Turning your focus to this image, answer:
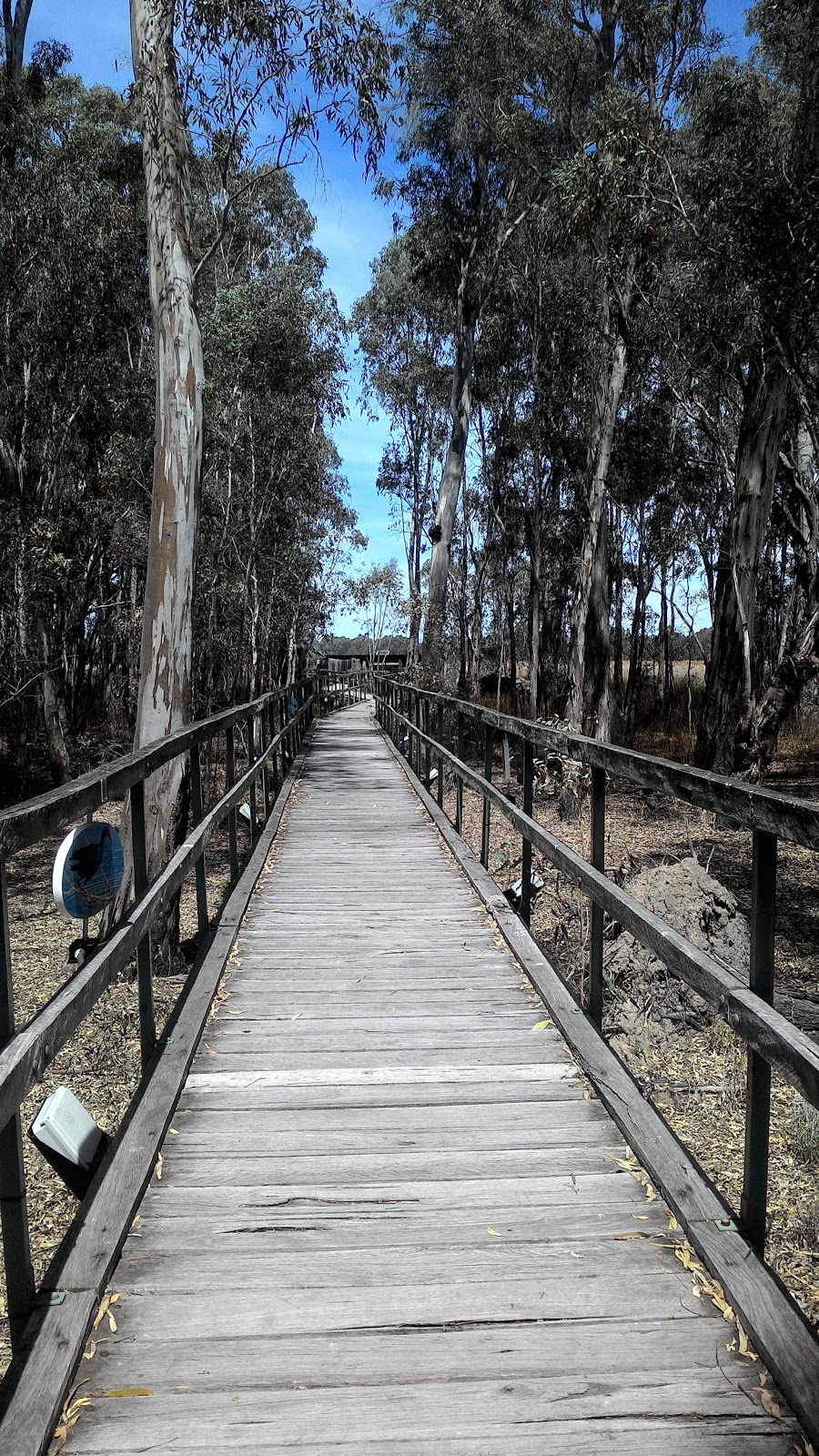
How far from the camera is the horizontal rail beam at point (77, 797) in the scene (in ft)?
6.84

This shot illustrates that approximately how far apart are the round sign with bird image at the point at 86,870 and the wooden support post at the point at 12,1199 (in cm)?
83

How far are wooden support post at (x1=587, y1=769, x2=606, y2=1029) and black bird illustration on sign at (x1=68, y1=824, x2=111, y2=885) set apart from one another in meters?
1.65

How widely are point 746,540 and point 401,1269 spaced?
11793 mm

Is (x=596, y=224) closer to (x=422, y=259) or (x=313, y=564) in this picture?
(x=422, y=259)

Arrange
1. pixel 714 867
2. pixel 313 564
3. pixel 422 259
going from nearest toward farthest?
pixel 714 867
pixel 422 259
pixel 313 564

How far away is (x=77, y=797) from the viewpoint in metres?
2.58

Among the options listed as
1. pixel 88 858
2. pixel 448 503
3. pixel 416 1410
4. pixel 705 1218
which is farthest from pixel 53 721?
pixel 416 1410

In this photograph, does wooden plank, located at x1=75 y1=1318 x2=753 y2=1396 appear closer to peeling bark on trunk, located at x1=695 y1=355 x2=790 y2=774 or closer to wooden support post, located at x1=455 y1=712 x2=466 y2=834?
wooden support post, located at x1=455 y1=712 x2=466 y2=834

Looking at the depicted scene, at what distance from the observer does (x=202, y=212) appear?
70.2 ft

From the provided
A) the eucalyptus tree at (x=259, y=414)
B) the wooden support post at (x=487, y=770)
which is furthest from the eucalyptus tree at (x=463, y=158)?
the wooden support post at (x=487, y=770)

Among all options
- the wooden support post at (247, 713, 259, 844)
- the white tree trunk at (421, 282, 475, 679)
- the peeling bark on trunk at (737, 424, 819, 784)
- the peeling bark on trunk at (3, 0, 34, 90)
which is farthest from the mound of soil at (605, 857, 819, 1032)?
the peeling bark on trunk at (3, 0, 34, 90)

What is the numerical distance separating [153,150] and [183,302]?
1.21 meters

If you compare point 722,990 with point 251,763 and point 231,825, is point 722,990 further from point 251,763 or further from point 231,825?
point 251,763

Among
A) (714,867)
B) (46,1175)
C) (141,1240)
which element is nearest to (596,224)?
(714,867)
